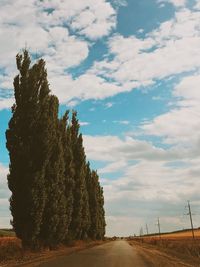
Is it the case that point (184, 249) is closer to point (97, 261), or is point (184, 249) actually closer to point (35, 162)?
point (35, 162)

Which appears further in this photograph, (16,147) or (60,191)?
(60,191)

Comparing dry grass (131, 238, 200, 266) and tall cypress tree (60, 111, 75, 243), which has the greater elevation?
tall cypress tree (60, 111, 75, 243)

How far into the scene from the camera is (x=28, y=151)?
1117 inches

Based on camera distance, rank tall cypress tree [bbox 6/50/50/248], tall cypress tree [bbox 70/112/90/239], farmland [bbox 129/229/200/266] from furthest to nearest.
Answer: tall cypress tree [bbox 70/112/90/239] < farmland [bbox 129/229/200/266] < tall cypress tree [bbox 6/50/50/248]

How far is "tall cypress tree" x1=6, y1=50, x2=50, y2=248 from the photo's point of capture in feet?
90.6

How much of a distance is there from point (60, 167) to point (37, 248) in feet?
23.9

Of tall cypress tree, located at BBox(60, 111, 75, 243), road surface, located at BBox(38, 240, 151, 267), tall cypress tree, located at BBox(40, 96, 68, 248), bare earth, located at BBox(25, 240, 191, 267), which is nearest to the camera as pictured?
road surface, located at BBox(38, 240, 151, 267)

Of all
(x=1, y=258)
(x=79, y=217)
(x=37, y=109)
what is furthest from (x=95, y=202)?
(x=1, y=258)

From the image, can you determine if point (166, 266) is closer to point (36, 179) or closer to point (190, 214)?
point (36, 179)

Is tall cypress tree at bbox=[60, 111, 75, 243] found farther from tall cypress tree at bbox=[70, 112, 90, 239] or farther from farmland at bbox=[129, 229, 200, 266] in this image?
farmland at bbox=[129, 229, 200, 266]

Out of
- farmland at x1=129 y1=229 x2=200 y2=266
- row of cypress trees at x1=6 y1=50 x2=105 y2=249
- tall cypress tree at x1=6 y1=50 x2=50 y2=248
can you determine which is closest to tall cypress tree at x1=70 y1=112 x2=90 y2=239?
farmland at x1=129 y1=229 x2=200 y2=266

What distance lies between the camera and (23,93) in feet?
98.9

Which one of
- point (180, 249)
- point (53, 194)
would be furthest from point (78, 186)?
point (53, 194)

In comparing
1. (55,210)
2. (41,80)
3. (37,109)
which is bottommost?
(55,210)
